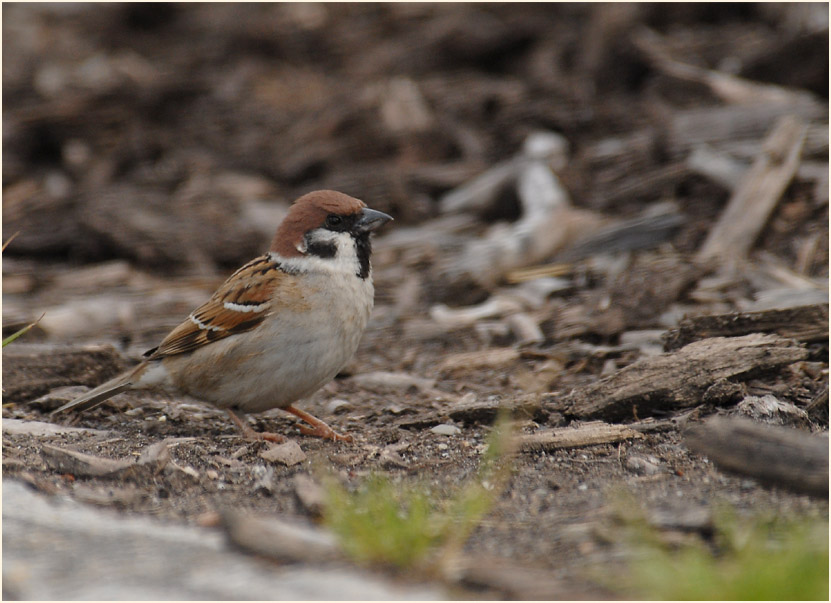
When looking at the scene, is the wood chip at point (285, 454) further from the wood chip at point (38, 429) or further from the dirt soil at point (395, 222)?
the wood chip at point (38, 429)

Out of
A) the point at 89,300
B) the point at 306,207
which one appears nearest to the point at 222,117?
the point at 89,300

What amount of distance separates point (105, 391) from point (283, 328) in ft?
3.12

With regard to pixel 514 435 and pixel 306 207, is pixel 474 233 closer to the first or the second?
pixel 306 207

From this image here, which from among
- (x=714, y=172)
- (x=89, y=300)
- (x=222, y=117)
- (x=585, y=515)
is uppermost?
(x=222, y=117)

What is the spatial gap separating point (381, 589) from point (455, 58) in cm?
661

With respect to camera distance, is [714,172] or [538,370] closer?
[538,370]

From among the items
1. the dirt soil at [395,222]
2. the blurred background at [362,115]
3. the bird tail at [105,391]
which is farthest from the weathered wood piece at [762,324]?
the bird tail at [105,391]

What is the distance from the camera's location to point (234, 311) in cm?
456

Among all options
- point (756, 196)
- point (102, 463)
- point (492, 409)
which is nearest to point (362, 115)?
point (756, 196)

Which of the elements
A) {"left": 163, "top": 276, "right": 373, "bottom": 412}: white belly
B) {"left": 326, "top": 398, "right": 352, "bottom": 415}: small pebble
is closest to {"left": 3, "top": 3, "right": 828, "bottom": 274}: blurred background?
{"left": 326, "top": 398, "right": 352, "bottom": 415}: small pebble

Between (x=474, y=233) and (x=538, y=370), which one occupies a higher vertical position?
(x=474, y=233)

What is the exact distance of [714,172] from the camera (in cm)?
609

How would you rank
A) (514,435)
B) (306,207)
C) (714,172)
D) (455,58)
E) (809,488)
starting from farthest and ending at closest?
1. (455,58)
2. (714,172)
3. (306,207)
4. (514,435)
5. (809,488)

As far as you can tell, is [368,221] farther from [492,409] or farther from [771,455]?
[771,455]
